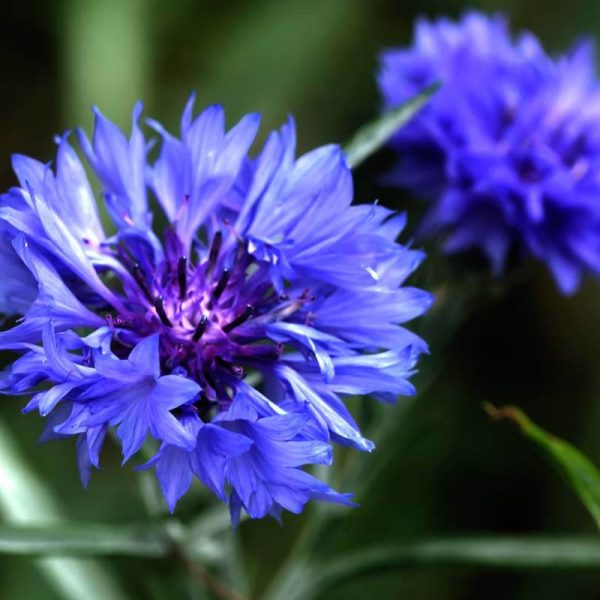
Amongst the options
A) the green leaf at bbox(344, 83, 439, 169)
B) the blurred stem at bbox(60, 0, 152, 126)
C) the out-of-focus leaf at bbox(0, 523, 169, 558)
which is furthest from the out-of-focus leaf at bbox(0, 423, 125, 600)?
the blurred stem at bbox(60, 0, 152, 126)

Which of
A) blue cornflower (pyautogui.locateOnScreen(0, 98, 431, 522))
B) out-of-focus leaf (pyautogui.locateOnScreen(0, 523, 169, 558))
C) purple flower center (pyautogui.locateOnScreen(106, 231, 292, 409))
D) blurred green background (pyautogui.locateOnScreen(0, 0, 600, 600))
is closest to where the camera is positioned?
blue cornflower (pyautogui.locateOnScreen(0, 98, 431, 522))

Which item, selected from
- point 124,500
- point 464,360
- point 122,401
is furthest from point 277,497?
point 464,360

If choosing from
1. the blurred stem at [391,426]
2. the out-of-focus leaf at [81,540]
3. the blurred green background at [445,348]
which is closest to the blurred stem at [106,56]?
the blurred green background at [445,348]

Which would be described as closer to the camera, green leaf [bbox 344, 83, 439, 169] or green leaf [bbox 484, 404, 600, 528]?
green leaf [bbox 484, 404, 600, 528]

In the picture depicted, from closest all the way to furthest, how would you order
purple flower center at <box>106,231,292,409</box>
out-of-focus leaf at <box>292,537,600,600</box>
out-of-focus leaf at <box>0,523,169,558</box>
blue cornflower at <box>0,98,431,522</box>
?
1. blue cornflower at <box>0,98,431,522</box>
2. purple flower center at <box>106,231,292,409</box>
3. out-of-focus leaf at <box>0,523,169,558</box>
4. out-of-focus leaf at <box>292,537,600,600</box>

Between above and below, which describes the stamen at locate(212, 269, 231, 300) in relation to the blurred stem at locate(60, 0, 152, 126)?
below

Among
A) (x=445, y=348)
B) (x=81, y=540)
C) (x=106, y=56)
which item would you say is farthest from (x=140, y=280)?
(x=106, y=56)

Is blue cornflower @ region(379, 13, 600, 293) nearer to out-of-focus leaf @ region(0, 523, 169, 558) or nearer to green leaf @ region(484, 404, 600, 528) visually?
green leaf @ region(484, 404, 600, 528)
